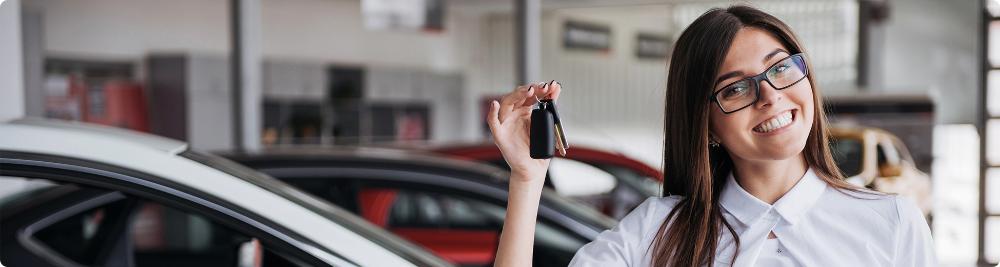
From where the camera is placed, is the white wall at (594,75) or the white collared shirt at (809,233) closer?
the white collared shirt at (809,233)

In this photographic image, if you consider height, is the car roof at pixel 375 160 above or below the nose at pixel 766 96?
below

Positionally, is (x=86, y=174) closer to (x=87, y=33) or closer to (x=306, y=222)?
(x=306, y=222)

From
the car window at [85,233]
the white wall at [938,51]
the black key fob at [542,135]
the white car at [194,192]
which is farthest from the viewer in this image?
the white wall at [938,51]

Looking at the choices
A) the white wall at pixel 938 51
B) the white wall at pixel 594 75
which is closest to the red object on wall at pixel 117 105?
the white wall at pixel 594 75

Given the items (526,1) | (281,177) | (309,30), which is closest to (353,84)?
(309,30)

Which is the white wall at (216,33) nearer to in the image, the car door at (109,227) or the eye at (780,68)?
the car door at (109,227)

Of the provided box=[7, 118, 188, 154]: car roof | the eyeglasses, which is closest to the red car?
box=[7, 118, 188, 154]: car roof

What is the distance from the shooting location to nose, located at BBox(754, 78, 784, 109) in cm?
137

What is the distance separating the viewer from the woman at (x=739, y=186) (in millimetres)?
1392

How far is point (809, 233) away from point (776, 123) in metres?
0.16

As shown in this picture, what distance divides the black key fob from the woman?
0.10ft

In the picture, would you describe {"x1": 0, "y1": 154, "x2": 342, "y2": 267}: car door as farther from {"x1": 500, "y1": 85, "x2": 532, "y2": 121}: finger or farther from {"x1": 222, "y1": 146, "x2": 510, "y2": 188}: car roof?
{"x1": 500, "y1": 85, "x2": 532, "y2": 121}: finger

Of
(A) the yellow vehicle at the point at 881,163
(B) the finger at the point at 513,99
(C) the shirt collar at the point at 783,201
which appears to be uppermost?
(B) the finger at the point at 513,99

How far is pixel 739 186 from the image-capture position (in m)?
1.49
